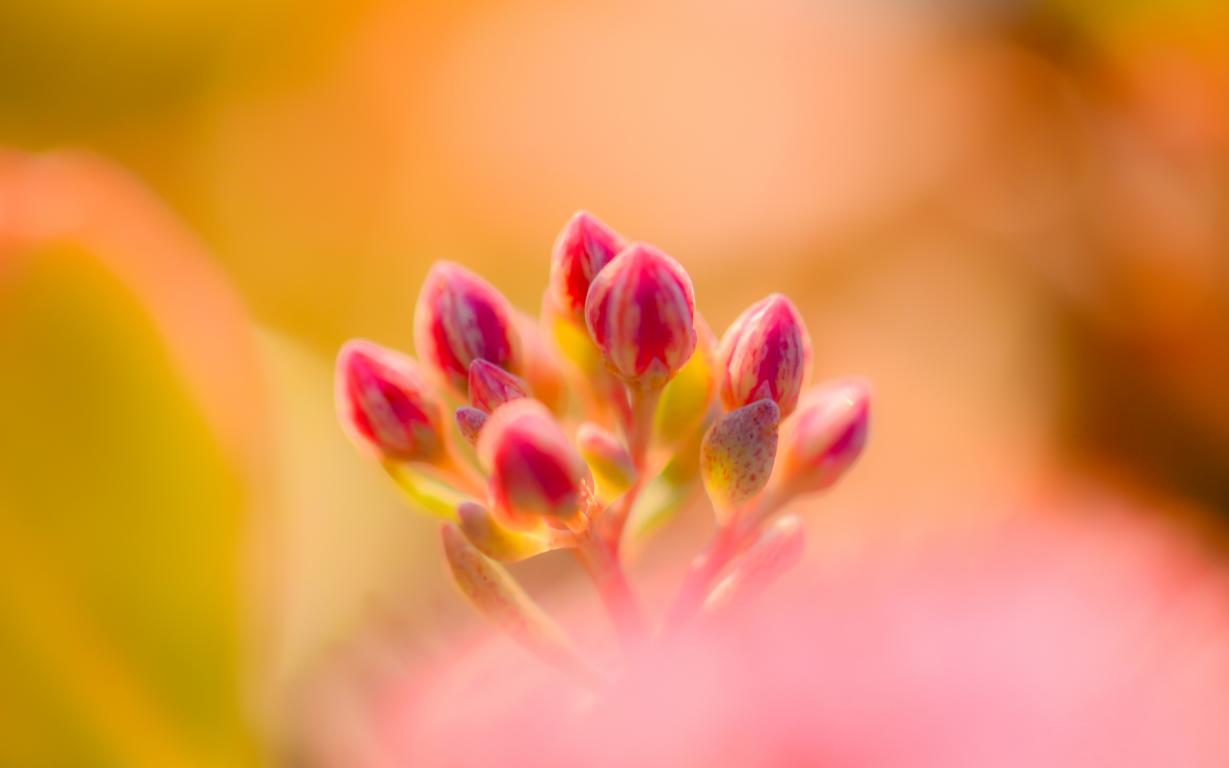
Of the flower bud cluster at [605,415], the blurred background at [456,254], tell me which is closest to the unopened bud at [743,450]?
the flower bud cluster at [605,415]

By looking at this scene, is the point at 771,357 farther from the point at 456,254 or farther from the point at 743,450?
the point at 456,254

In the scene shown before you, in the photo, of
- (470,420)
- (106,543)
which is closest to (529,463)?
(470,420)

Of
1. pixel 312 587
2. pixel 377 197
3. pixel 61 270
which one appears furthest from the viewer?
pixel 377 197

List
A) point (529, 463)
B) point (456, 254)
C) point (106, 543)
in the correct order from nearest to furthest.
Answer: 1. point (529, 463)
2. point (106, 543)
3. point (456, 254)

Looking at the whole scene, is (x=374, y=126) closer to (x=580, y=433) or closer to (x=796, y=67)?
(x=796, y=67)

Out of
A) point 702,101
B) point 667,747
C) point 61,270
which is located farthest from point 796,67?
point 667,747

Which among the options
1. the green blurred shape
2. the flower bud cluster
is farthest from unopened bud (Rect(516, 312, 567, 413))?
the green blurred shape
